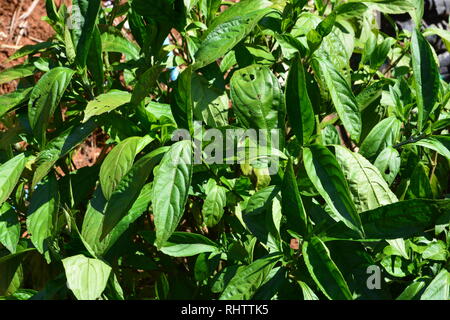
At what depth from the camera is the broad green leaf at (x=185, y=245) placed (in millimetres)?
1470

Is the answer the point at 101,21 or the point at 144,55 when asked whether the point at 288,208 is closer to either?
the point at 144,55

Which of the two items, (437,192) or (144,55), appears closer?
(144,55)

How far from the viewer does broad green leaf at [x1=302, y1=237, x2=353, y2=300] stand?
119cm

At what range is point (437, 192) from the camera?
1.86m

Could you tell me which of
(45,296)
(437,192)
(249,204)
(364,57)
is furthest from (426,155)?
(45,296)

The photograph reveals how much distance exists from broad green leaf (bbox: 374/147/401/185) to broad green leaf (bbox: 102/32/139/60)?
0.69m

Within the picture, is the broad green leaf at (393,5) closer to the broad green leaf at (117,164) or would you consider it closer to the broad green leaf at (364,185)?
the broad green leaf at (364,185)

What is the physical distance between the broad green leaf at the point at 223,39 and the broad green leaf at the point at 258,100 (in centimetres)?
7

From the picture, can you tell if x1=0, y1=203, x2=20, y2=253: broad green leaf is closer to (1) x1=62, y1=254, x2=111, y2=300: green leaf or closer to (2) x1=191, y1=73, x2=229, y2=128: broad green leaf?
(1) x1=62, y1=254, x2=111, y2=300: green leaf

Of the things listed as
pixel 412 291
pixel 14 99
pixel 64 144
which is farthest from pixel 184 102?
pixel 412 291

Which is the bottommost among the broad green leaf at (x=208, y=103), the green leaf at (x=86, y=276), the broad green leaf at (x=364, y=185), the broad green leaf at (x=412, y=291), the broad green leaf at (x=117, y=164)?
the broad green leaf at (x=412, y=291)

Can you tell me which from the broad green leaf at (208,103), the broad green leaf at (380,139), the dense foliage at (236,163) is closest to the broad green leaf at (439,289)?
the dense foliage at (236,163)

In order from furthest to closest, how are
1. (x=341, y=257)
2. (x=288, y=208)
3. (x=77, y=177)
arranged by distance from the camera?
1. (x=77, y=177)
2. (x=341, y=257)
3. (x=288, y=208)

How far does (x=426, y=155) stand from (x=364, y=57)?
0.35m
